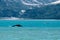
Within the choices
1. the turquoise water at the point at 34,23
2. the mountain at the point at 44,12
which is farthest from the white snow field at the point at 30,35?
the mountain at the point at 44,12

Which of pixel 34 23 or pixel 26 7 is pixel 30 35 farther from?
pixel 26 7

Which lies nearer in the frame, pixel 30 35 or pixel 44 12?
pixel 30 35

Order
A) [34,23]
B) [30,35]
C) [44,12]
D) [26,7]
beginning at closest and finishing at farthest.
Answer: [30,35] < [34,23] < [44,12] < [26,7]

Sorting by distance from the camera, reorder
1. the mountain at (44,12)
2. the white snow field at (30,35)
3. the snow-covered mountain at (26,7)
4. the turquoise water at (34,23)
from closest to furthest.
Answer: the white snow field at (30,35)
the turquoise water at (34,23)
the mountain at (44,12)
the snow-covered mountain at (26,7)

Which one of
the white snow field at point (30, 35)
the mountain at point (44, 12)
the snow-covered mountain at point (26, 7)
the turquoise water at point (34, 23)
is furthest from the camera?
the snow-covered mountain at point (26, 7)

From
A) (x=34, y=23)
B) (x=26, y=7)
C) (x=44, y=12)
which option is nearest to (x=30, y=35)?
(x=34, y=23)

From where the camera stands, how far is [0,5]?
37.0ft

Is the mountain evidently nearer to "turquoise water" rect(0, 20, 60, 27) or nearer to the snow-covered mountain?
the snow-covered mountain

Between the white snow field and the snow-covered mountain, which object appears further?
the snow-covered mountain

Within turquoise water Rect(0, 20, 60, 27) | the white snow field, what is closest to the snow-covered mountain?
turquoise water Rect(0, 20, 60, 27)

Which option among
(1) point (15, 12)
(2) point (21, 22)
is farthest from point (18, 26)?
(1) point (15, 12)

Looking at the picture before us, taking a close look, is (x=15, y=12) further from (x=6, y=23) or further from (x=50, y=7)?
(x=6, y=23)

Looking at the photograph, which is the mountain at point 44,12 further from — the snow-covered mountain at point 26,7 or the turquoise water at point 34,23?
the turquoise water at point 34,23

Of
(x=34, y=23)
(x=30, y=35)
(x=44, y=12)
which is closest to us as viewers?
(x=30, y=35)
